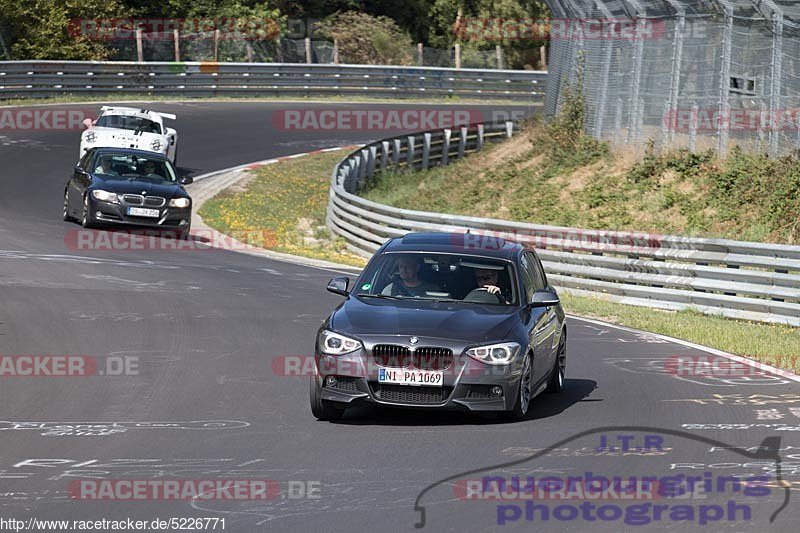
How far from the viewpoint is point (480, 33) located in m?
70.0

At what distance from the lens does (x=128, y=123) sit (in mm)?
31484

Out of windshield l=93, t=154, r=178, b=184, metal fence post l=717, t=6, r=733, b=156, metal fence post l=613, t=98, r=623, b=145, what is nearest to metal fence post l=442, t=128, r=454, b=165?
metal fence post l=613, t=98, r=623, b=145

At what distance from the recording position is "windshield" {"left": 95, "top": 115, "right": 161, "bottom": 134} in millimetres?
31266

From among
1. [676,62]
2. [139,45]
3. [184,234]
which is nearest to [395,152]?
[676,62]

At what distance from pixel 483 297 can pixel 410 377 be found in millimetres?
1468

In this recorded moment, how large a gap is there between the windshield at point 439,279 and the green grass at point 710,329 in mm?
4294

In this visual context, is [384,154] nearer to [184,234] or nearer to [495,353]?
[184,234]

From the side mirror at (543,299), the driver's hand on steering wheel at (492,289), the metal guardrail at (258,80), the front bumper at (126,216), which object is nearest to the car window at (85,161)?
the front bumper at (126,216)

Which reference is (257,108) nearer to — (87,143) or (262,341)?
(87,143)

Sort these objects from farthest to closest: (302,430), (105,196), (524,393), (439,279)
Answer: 1. (105,196)
2. (439,279)
3. (524,393)
4. (302,430)

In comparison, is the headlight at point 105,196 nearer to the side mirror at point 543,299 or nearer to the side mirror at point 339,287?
the side mirror at point 339,287

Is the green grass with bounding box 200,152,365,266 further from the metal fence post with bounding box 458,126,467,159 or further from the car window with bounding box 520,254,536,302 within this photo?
the car window with bounding box 520,254,536,302

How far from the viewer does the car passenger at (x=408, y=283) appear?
1141 centimetres

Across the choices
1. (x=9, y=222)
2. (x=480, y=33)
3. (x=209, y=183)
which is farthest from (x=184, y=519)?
(x=480, y=33)
